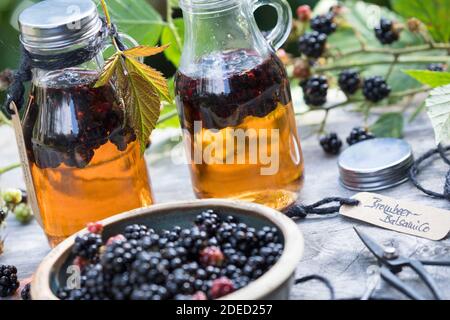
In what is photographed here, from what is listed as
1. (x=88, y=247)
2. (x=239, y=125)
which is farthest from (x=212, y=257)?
(x=239, y=125)

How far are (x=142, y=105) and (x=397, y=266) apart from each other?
391 mm

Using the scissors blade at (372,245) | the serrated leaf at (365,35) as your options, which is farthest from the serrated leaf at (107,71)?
the serrated leaf at (365,35)

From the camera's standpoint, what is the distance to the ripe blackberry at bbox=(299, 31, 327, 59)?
139cm

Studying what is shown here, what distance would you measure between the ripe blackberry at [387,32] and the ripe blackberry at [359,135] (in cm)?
20

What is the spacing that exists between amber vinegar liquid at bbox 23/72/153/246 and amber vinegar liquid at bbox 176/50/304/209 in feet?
0.32

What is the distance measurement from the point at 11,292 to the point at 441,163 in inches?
26.9

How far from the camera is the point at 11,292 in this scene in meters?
1.04

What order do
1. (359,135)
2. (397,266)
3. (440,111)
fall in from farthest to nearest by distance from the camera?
(359,135) → (440,111) → (397,266)

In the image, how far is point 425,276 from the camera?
33.3 inches

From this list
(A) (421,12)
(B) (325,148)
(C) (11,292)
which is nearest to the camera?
(C) (11,292)

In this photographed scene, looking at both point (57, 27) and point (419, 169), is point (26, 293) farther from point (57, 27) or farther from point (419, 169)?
point (419, 169)

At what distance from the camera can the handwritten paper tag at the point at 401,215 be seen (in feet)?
3.29
